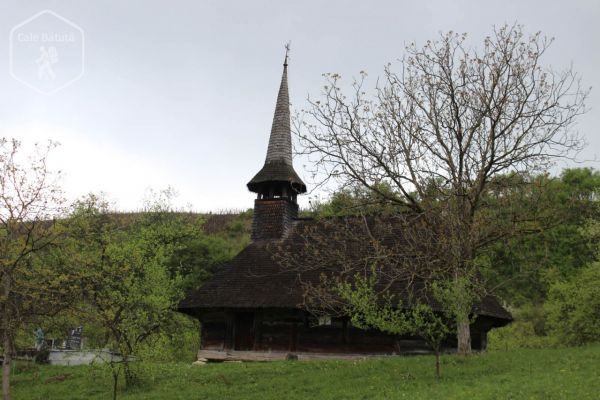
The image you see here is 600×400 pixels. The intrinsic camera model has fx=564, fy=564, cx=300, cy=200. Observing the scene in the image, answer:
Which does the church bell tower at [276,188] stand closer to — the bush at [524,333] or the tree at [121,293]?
the tree at [121,293]

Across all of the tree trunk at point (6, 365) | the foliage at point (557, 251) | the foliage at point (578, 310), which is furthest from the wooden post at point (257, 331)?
the foliage at point (578, 310)

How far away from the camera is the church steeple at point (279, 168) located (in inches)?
1113

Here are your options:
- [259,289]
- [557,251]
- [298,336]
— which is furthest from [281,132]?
[557,251]

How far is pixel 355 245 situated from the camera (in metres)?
25.0

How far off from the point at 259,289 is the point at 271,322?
1.50m

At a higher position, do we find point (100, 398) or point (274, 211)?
point (274, 211)

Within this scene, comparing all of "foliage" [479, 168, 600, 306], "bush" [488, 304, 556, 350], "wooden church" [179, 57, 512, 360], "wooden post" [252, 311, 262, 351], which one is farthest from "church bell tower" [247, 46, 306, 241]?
"bush" [488, 304, 556, 350]

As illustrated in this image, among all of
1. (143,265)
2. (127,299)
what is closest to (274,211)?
(143,265)

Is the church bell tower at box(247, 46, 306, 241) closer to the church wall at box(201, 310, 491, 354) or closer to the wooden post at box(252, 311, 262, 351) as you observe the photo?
the wooden post at box(252, 311, 262, 351)

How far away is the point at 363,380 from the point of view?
16.0 meters

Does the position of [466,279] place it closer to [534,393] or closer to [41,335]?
[534,393]

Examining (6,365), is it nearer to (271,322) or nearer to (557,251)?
(271,322)

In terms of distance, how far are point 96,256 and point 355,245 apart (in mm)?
10842

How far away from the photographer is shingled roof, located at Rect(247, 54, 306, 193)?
28.3m
